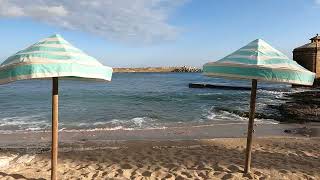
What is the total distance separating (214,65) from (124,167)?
307 cm

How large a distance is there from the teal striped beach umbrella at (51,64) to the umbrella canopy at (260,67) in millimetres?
1887

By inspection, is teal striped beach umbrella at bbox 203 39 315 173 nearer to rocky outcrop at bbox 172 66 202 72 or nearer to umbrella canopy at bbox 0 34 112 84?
umbrella canopy at bbox 0 34 112 84

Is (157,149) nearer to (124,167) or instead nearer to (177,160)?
(177,160)

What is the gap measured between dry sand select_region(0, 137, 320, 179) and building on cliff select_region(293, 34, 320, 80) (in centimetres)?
2522

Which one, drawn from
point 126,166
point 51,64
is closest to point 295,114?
point 126,166

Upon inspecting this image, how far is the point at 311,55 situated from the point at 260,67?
104 ft

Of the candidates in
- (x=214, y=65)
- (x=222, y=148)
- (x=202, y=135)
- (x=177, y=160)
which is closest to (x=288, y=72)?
(x=214, y=65)

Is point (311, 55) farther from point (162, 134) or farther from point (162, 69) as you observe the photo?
Result: point (162, 69)

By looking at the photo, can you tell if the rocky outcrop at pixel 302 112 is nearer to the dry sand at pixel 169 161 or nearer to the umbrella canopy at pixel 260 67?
the dry sand at pixel 169 161

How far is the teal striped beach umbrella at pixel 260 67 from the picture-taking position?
5.71 metres

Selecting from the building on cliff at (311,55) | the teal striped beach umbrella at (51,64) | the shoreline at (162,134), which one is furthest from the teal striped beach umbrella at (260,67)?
the building on cliff at (311,55)

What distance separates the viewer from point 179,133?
14172 mm

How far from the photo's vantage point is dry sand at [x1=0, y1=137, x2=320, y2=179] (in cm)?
713

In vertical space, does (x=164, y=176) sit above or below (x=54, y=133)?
below
